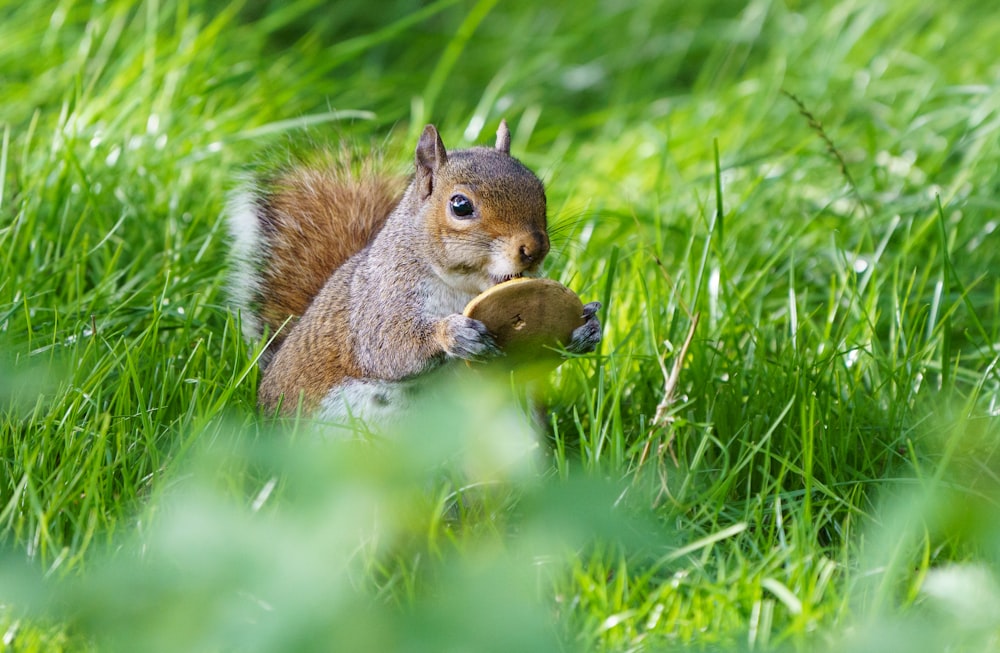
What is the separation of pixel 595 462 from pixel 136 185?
1348mm

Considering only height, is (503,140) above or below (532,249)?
above

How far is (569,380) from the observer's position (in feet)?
6.52

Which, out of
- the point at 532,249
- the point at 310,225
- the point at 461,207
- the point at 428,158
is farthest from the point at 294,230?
the point at 532,249

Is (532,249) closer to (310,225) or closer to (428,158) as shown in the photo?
(428,158)

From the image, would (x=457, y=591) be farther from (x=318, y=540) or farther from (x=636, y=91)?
(x=636, y=91)

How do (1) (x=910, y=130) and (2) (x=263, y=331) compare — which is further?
(1) (x=910, y=130)

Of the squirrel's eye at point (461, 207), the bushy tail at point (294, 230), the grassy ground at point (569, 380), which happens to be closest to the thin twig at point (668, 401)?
the grassy ground at point (569, 380)

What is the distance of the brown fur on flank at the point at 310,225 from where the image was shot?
2.08 metres

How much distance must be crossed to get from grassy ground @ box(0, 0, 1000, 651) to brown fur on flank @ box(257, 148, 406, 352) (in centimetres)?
10

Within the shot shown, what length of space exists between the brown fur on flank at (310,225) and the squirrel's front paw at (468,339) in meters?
0.50

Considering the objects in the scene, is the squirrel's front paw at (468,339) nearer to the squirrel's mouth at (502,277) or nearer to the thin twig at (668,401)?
the squirrel's mouth at (502,277)

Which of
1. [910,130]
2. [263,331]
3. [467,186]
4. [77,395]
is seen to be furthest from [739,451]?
[910,130]

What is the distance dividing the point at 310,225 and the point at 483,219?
507mm

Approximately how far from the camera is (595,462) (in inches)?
63.3
